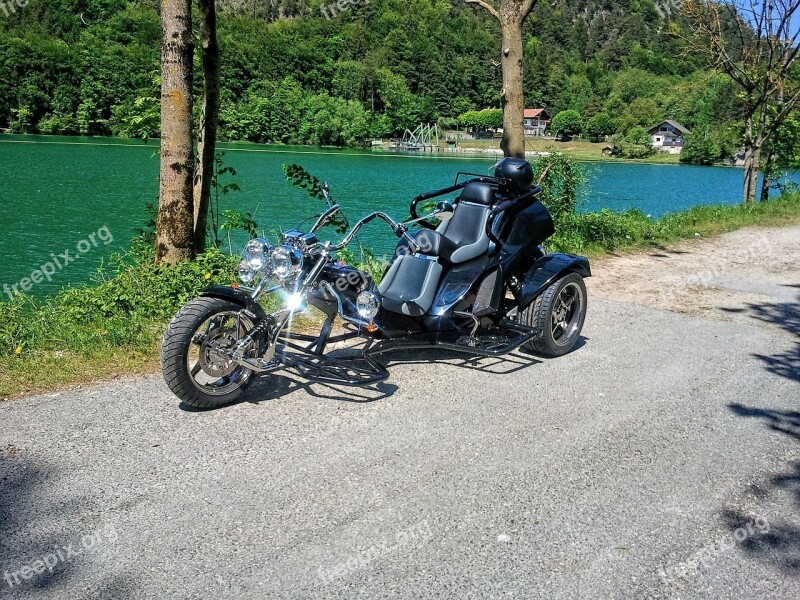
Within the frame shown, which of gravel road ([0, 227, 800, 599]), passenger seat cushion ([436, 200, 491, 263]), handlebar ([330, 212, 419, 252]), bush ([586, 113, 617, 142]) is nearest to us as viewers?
gravel road ([0, 227, 800, 599])

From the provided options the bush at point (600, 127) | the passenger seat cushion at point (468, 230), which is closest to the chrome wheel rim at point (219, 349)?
the passenger seat cushion at point (468, 230)

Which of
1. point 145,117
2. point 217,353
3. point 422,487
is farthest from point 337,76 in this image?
point 422,487

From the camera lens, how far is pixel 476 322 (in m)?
5.95

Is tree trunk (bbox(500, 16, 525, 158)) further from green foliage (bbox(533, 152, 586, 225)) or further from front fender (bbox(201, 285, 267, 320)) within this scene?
front fender (bbox(201, 285, 267, 320))

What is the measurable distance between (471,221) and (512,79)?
4971 mm

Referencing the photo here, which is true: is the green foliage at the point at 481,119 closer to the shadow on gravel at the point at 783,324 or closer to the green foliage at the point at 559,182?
the green foliage at the point at 559,182

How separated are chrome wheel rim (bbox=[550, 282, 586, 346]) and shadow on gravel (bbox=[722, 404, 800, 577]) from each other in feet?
8.13

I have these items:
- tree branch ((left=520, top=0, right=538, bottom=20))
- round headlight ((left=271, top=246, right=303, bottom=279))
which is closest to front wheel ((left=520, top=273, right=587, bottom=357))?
round headlight ((left=271, top=246, right=303, bottom=279))

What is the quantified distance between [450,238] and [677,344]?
255 centimetres

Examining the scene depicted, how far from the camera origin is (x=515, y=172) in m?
6.40

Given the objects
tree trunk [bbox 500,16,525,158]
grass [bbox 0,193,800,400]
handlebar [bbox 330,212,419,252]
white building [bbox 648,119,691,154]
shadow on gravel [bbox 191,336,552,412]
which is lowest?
shadow on gravel [bbox 191,336,552,412]

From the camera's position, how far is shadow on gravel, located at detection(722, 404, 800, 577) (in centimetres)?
340

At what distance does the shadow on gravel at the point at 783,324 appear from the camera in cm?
627

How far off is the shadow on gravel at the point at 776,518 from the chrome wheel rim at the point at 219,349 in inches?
121
